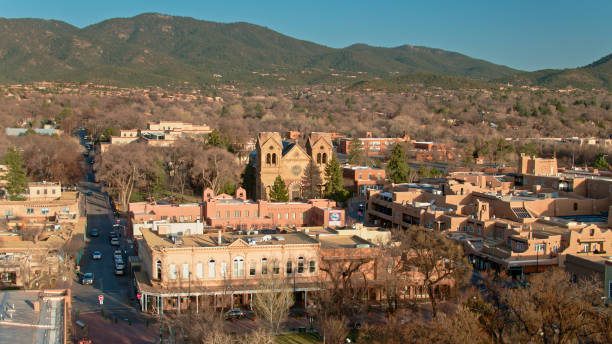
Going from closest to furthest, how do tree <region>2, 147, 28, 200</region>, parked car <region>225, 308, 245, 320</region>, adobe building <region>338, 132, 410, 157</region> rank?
1. parked car <region>225, 308, 245, 320</region>
2. tree <region>2, 147, 28, 200</region>
3. adobe building <region>338, 132, 410, 157</region>

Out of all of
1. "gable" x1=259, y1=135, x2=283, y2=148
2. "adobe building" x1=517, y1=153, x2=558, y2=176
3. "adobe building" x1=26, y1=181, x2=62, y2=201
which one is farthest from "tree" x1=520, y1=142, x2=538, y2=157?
"adobe building" x1=26, y1=181, x2=62, y2=201

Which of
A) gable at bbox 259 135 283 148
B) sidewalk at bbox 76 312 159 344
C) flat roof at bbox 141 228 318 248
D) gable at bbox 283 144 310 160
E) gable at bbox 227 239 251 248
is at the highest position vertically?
gable at bbox 259 135 283 148

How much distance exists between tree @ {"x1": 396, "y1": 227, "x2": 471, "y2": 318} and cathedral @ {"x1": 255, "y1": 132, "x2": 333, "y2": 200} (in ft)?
108

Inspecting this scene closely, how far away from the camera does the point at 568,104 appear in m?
184

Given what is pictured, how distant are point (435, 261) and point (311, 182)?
35497 mm

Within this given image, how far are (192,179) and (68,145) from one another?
19.3 meters

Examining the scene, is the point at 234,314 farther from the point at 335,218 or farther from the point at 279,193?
the point at 279,193

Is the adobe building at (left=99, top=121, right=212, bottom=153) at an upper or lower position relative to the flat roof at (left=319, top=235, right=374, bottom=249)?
upper

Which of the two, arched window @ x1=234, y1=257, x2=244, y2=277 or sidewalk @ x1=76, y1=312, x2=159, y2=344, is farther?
arched window @ x1=234, y1=257, x2=244, y2=277

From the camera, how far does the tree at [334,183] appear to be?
6969cm

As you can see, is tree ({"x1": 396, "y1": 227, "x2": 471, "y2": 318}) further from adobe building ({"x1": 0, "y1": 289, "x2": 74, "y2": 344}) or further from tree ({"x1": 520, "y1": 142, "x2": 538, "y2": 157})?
tree ({"x1": 520, "y1": 142, "x2": 538, "y2": 157})

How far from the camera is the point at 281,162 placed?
73.1 metres

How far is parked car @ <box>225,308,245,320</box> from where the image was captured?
3578 centimetres

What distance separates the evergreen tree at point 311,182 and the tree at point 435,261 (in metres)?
31.3
